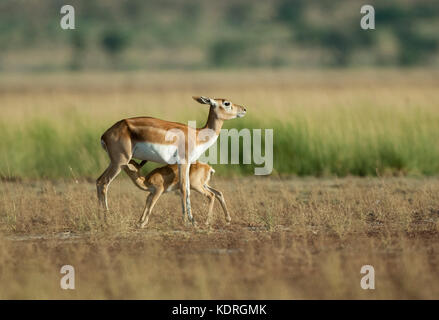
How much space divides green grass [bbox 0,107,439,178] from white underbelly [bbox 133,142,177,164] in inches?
162

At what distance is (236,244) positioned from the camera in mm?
9555

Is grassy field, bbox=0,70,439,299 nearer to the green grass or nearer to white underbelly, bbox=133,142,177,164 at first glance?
the green grass

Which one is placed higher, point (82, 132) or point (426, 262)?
point (82, 132)

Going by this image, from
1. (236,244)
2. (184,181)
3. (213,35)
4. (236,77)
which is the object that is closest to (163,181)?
(184,181)

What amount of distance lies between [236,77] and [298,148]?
142 ft

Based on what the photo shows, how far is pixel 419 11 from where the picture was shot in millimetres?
95125

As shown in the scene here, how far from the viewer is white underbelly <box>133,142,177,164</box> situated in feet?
33.9

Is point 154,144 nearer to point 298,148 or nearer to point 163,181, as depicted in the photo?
point 163,181

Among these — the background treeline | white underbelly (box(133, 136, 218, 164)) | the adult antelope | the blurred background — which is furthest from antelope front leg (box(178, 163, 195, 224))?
the background treeline

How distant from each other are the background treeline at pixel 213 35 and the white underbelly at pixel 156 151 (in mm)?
65013

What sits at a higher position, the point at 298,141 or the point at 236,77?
the point at 236,77

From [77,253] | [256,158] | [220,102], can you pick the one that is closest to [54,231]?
[77,253]
